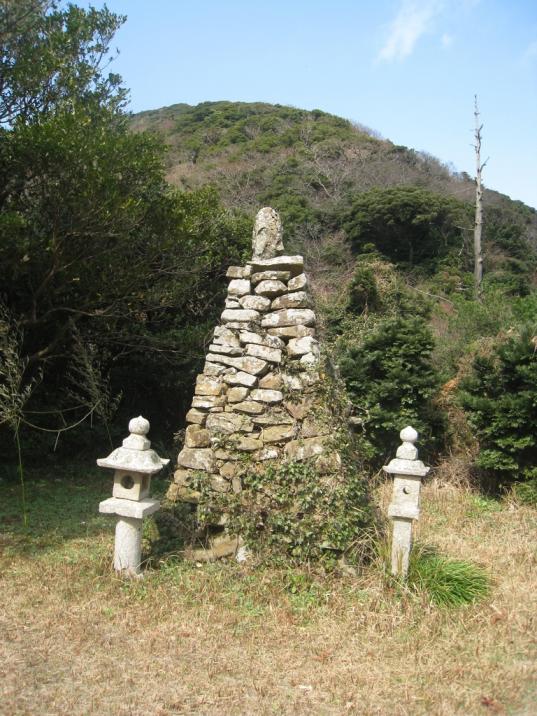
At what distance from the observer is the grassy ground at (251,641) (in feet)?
9.77

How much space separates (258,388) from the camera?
4.84 meters

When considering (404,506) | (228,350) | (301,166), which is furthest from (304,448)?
(301,166)

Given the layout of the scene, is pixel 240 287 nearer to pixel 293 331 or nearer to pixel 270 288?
pixel 270 288

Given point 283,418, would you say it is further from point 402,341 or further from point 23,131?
point 23,131

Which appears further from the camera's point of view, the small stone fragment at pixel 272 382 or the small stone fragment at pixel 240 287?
the small stone fragment at pixel 240 287

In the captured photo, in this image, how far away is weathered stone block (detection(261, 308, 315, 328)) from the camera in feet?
16.3

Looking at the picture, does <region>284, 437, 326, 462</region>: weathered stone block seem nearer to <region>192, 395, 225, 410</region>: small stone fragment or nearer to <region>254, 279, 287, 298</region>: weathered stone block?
<region>192, 395, 225, 410</region>: small stone fragment

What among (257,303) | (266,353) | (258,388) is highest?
(257,303)

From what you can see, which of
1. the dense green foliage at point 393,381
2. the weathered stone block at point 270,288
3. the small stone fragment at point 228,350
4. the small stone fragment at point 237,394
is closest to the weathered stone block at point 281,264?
the weathered stone block at point 270,288

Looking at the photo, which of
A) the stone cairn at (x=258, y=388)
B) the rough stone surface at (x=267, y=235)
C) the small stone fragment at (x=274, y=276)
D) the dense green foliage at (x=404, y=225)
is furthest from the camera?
the dense green foliage at (x=404, y=225)

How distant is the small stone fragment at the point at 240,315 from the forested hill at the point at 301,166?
12.9m

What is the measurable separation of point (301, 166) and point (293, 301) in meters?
18.3

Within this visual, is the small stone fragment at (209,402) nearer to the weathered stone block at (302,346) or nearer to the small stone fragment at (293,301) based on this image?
the weathered stone block at (302,346)

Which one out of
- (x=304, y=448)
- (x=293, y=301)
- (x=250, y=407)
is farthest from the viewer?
(x=293, y=301)
